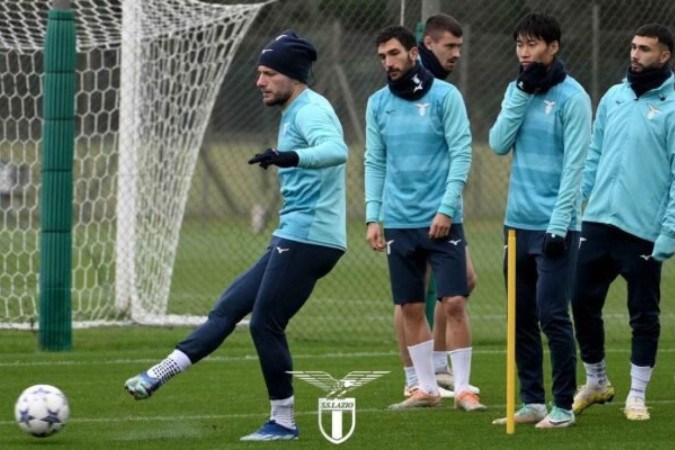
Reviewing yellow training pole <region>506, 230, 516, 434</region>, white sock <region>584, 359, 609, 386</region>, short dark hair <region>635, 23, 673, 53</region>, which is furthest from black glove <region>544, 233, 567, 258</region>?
short dark hair <region>635, 23, 673, 53</region>

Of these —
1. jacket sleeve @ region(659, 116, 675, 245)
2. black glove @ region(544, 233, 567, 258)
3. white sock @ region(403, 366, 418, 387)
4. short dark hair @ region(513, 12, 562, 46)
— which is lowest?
white sock @ region(403, 366, 418, 387)

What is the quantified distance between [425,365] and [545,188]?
1409 millimetres

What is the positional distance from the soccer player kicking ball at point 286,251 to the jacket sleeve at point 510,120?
1.04m

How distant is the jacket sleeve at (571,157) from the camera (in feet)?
27.4

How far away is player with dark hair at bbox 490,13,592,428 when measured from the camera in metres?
8.44

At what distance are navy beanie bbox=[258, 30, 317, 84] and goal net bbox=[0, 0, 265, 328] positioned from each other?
20.0ft

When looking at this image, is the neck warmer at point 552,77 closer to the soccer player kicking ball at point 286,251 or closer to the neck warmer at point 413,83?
the neck warmer at point 413,83

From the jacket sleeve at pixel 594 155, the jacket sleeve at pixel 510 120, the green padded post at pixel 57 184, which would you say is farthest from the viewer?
the green padded post at pixel 57 184

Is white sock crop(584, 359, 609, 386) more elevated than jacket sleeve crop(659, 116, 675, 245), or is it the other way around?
jacket sleeve crop(659, 116, 675, 245)

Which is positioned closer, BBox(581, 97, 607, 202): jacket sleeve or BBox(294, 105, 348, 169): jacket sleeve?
BBox(294, 105, 348, 169): jacket sleeve

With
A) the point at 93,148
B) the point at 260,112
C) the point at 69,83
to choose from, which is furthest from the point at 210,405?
the point at 260,112

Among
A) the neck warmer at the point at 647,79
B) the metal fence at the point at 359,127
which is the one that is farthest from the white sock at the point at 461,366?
the metal fence at the point at 359,127

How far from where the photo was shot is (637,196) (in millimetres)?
8789

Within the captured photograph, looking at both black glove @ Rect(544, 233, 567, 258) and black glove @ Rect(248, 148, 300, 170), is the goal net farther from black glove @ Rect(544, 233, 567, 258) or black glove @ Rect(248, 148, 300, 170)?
black glove @ Rect(248, 148, 300, 170)
